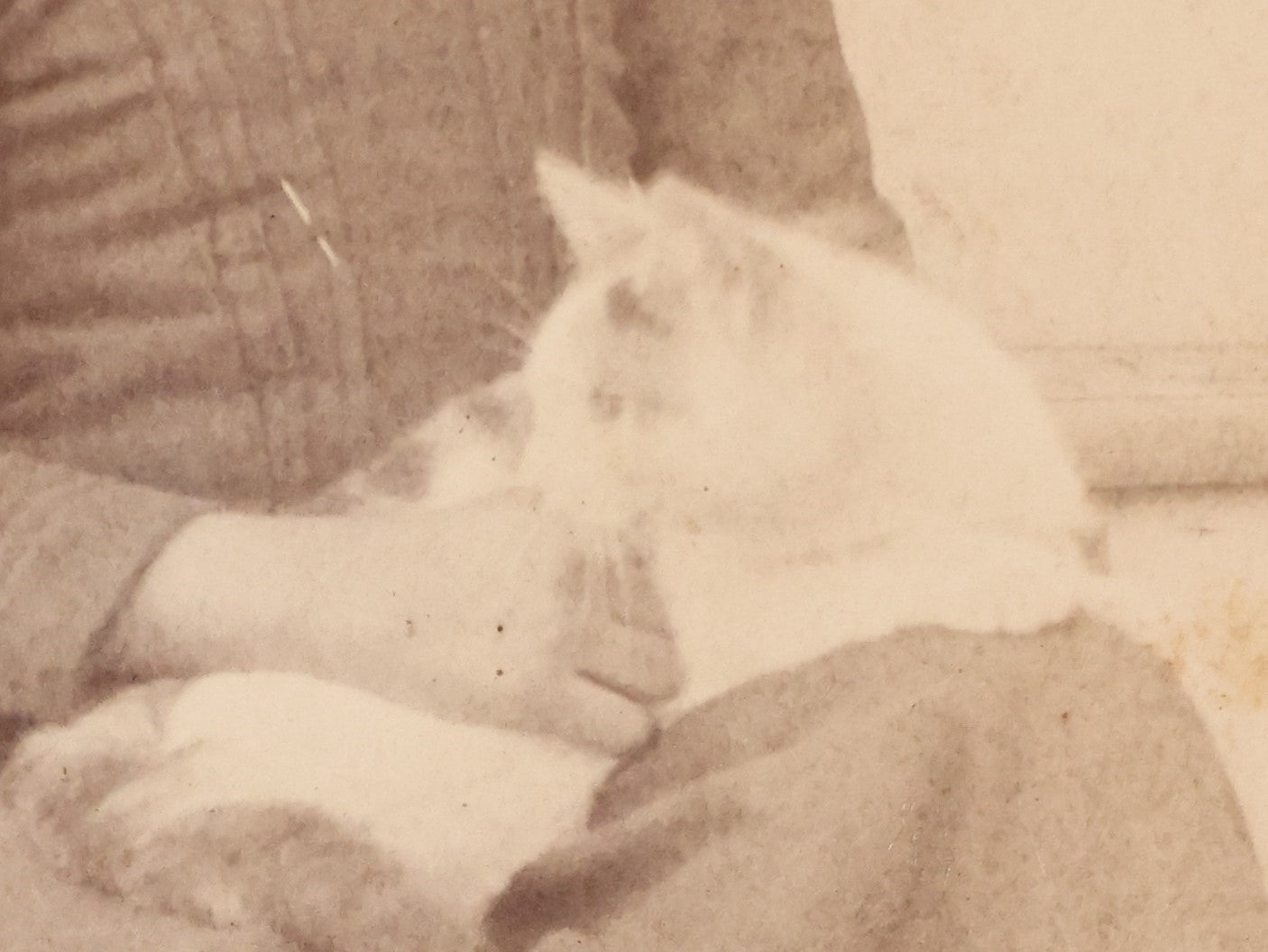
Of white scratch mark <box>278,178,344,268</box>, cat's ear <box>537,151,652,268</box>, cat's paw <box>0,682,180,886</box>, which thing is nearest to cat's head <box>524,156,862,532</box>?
cat's ear <box>537,151,652,268</box>

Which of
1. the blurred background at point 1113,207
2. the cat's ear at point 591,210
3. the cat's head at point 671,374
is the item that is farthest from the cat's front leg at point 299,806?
the blurred background at point 1113,207

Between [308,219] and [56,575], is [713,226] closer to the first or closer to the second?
[308,219]

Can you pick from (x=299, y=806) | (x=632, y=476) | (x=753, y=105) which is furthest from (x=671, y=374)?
(x=299, y=806)

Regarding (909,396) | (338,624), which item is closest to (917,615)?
(909,396)

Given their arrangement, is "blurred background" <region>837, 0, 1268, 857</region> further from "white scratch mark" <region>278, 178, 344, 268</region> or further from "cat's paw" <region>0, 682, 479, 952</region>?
"cat's paw" <region>0, 682, 479, 952</region>

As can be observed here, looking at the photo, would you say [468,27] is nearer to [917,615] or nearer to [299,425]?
[299,425]

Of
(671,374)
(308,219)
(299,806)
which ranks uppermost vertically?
(308,219)
